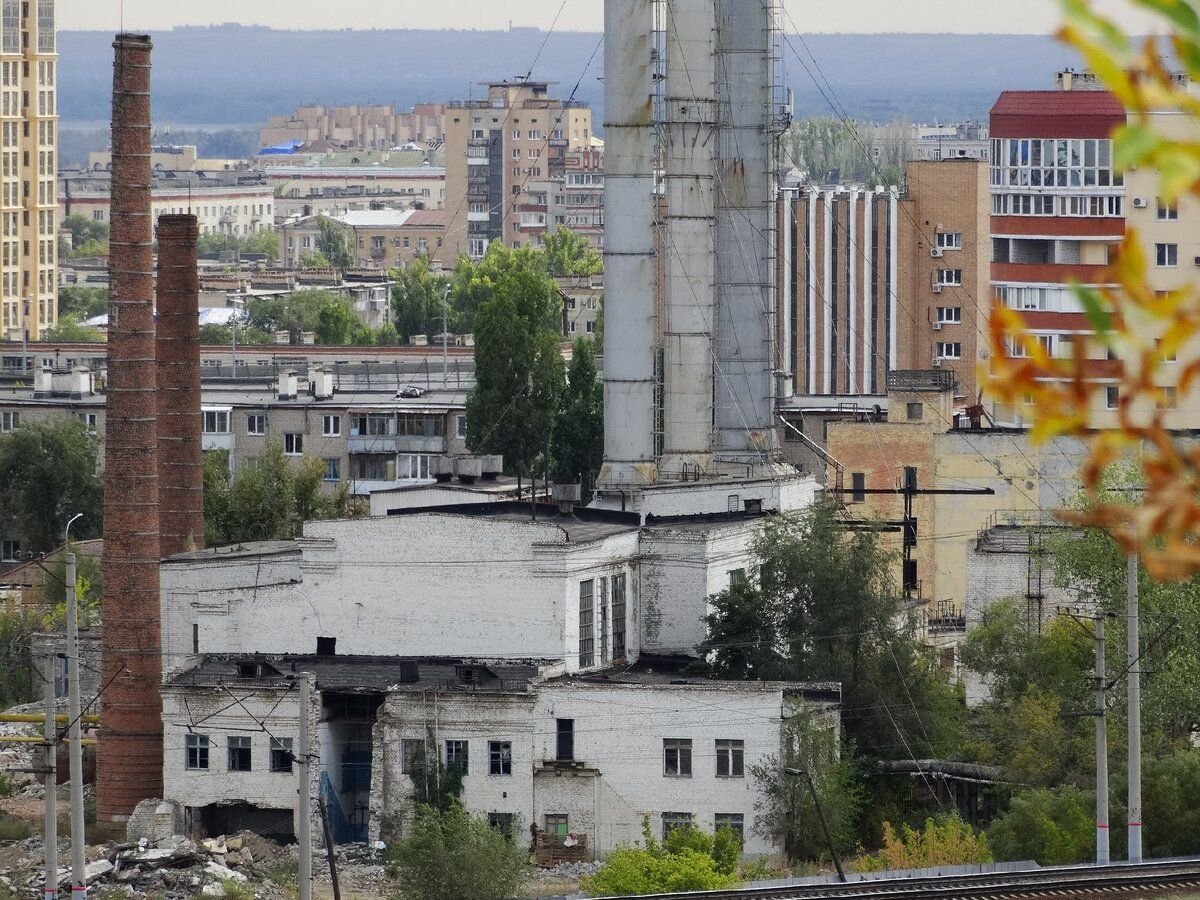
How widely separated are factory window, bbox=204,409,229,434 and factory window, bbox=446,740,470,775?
38380 mm

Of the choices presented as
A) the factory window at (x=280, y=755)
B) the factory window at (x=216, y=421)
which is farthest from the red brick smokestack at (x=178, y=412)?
the factory window at (x=216, y=421)

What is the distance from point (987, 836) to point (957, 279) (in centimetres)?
7184

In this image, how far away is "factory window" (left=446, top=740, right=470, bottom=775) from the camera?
135 feet

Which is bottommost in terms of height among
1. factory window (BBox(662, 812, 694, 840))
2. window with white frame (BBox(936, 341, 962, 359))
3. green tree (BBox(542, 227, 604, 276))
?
factory window (BBox(662, 812, 694, 840))

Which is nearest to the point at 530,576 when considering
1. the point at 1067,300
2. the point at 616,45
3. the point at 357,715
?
the point at 357,715

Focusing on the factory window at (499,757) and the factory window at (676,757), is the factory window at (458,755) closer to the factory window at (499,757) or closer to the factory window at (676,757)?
the factory window at (499,757)

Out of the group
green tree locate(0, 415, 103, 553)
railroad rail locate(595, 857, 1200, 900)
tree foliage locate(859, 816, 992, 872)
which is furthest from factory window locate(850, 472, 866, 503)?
railroad rail locate(595, 857, 1200, 900)

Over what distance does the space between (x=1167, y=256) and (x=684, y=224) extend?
38.7 m

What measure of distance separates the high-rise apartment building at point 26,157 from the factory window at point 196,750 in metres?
98.8

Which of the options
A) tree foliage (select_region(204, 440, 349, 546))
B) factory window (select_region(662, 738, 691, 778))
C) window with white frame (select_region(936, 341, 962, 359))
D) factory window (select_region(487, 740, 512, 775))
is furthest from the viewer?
window with white frame (select_region(936, 341, 962, 359))

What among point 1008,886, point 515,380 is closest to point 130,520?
point 1008,886

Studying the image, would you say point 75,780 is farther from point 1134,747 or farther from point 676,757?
point 1134,747

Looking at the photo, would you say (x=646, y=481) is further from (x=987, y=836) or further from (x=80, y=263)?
(x=80, y=263)

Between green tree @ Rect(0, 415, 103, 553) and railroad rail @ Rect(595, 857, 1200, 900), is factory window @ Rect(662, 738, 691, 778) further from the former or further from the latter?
green tree @ Rect(0, 415, 103, 553)
